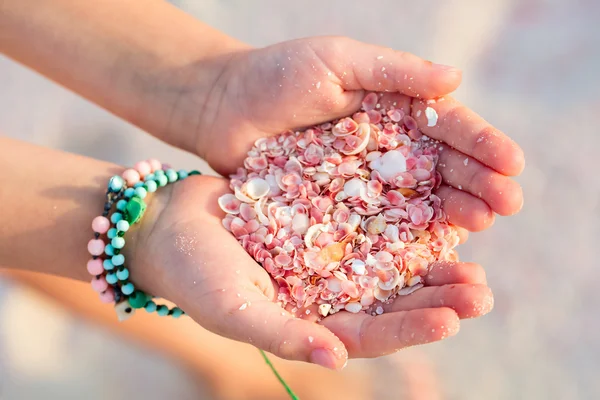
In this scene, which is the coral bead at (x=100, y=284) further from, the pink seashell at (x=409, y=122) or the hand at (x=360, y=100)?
the pink seashell at (x=409, y=122)

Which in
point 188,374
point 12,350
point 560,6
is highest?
point 560,6

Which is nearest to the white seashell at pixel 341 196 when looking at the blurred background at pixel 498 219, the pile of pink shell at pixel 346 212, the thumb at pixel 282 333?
the pile of pink shell at pixel 346 212

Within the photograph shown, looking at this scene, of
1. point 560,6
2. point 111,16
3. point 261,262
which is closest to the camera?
point 261,262

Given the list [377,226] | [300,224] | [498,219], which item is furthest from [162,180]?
[498,219]

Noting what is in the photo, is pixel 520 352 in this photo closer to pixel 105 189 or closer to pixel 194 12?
pixel 105 189

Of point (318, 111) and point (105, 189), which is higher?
point (318, 111)

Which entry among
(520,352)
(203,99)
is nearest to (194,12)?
(203,99)
